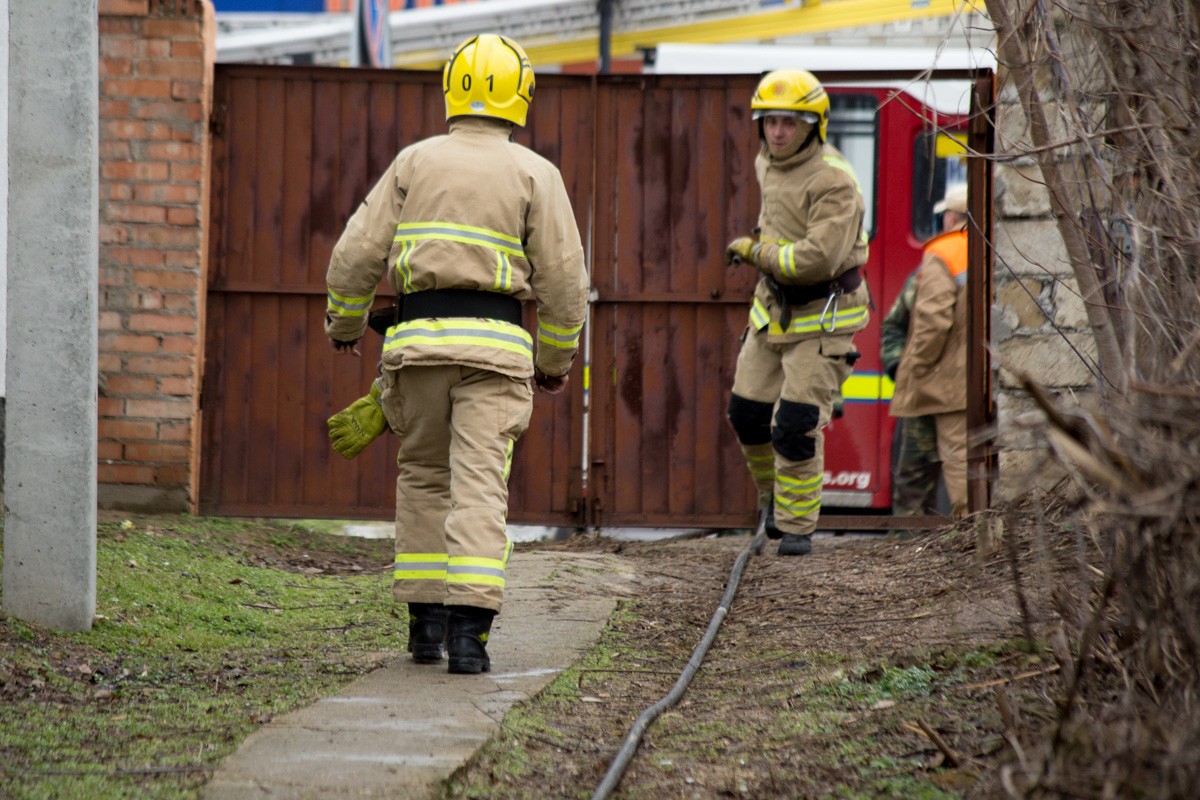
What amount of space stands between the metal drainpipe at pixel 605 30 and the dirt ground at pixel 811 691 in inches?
370

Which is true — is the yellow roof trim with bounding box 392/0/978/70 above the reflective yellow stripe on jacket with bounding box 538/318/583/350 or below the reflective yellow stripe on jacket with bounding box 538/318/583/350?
above

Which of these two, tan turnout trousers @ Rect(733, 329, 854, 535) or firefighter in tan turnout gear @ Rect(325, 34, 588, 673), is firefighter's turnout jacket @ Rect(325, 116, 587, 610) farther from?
tan turnout trousers @ Rect(733, 329, 854, 535)

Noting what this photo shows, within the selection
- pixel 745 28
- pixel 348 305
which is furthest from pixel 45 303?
pixel 745 28

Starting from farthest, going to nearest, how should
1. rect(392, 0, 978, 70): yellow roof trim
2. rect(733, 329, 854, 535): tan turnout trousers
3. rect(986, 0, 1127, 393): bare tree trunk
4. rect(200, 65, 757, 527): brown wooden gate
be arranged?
rect(392, 0, 978, 70): yellow roof trim
rect(200, 65, 757, 527): brown wooden gate
rect(733, 329, 854, 535): tan turnout trousers
rect(986, 0, 1127, 393): bare tree trunk

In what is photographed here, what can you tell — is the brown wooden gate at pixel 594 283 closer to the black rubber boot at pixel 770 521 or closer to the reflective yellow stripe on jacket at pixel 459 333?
the black rubber boot at pixel 770 521

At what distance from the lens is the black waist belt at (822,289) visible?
6.83 m

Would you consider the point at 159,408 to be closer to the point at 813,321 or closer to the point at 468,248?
the point at 813,321

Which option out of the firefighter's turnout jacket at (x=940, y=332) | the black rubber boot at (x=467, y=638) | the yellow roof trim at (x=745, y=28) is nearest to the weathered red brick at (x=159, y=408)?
the black rubber boot at (x=467, y=638)

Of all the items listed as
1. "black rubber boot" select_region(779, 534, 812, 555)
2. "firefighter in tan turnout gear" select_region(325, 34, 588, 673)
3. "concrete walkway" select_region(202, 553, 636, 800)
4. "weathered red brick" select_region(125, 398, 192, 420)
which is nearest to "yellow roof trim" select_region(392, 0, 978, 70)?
"weathered red brick" select_region(125, 398, 192, 420)

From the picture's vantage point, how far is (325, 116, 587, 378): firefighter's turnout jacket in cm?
440

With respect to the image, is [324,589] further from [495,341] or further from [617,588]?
[495,341]

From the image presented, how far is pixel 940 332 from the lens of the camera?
8.15 metres

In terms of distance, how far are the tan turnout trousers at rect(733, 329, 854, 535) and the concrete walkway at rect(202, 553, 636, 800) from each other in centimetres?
170

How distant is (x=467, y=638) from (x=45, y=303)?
1.69 meters
